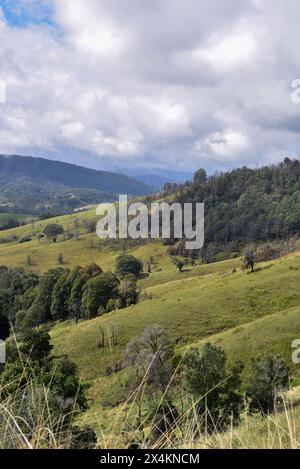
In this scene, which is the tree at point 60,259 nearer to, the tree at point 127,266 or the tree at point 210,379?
the tree at point 127,266

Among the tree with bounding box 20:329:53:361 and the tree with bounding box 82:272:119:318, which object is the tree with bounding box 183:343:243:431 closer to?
the tree with bounding box 20:329:53:361

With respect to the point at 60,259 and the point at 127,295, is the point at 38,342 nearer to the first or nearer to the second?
the point at 127,295

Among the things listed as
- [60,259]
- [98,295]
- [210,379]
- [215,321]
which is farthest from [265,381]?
[60,259]

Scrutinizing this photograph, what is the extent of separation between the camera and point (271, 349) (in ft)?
170

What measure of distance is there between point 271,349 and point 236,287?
23.9 metres

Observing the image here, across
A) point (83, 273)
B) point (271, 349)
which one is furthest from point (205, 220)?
point (271, 349)

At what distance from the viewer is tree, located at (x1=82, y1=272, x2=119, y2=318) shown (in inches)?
3410

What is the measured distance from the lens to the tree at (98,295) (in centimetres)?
8662

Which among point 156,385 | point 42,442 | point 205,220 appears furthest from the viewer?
point 205,220

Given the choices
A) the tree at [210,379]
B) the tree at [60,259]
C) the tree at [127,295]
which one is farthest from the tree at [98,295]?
the tree at [60,259]

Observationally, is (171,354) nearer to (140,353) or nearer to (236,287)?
(140,353)

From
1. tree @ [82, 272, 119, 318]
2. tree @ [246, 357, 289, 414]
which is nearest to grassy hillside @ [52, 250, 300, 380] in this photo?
tree @ [82, 272, 119, 318]
